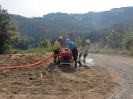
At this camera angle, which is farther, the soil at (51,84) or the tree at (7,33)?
the tree at (7,33)

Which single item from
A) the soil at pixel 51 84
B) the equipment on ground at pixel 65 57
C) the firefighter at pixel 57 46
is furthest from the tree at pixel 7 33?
the soil at pixel 51 84

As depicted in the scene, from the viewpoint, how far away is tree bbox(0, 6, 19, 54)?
1049 inches

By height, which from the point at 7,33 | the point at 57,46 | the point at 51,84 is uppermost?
the point at 7,33

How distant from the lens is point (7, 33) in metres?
27.0

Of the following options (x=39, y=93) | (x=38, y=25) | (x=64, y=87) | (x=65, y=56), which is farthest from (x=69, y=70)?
(x=38, y=25)

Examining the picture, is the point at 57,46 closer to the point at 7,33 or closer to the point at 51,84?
the point at 51,84

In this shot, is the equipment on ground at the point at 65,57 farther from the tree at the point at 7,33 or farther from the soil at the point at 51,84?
the tree at the point at 7,33

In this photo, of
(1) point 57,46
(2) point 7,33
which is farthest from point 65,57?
(2) point 7,33

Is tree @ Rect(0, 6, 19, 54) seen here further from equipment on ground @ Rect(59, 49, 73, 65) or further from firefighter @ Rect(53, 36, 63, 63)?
equipment on ground @ Rect(59, 49, 73, 65)

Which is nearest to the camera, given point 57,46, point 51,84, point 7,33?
point 51,84

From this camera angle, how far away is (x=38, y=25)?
190 metres

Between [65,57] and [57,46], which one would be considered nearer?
[65,57]

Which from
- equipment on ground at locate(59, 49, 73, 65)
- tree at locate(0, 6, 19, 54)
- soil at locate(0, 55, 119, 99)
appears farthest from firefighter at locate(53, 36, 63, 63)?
tree at locate(0, 6, 19, 54)

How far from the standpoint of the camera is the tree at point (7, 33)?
26641mm
